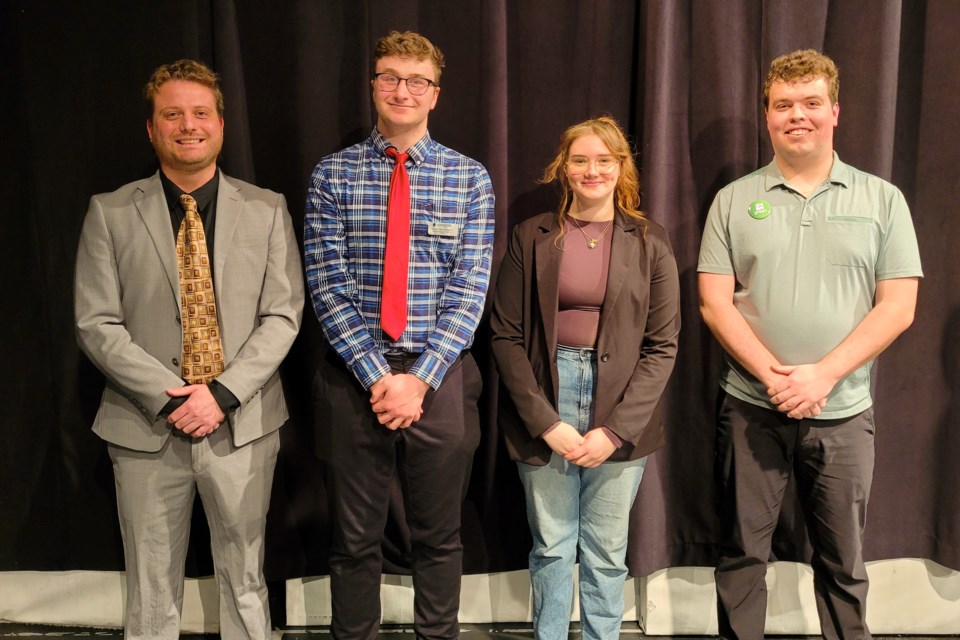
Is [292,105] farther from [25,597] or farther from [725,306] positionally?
[25,597]

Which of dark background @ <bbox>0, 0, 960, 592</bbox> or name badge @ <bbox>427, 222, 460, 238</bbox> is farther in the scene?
dark background @ <bbox>0, 0, 960, 592</bbox>

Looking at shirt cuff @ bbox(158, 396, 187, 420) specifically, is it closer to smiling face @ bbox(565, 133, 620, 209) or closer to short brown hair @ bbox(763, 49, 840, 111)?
smiling face @ bbox(565, 133, 620, 209)

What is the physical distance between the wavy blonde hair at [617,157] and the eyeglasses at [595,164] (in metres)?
0.02

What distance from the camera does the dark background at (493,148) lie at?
2.69m

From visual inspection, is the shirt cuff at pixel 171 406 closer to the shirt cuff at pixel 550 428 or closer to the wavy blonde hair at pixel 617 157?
the shirt cuff at pixel 550 428

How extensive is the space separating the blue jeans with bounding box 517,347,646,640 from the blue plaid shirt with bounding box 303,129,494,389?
365 mm

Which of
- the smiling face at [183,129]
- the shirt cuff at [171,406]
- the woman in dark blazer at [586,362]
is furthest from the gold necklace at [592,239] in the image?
the shirt cuff at [171,406]

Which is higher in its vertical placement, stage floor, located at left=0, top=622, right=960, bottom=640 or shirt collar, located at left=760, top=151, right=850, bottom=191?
shirt collar, located at left=760, top=151, right=850, bottom=191

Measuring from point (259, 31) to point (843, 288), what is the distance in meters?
2.08

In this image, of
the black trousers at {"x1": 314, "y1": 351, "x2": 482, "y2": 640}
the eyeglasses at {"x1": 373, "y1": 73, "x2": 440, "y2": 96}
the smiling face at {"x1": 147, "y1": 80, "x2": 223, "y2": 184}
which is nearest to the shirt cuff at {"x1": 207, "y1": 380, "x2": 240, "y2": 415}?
the black trousers at {"x1": 314, "y1": 351, "x2": 482, "y2": 640}

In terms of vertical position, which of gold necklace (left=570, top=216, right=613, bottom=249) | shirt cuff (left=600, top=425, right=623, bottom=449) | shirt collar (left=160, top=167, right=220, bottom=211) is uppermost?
shirt collar (left=160, top=167, right=220, bottom=211)

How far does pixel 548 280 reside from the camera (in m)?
2.37

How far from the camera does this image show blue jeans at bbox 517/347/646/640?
238 cm

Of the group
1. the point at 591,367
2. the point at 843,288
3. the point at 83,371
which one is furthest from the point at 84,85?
the point at 843,288
